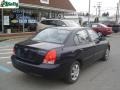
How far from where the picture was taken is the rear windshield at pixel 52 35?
637cm

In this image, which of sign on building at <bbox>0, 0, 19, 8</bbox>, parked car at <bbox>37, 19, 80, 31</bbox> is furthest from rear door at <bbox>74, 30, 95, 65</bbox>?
sign on building at <bbox>0, 0, 19, 8</bbox>

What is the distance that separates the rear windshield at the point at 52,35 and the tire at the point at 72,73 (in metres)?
0.74

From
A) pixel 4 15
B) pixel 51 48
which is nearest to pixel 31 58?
pixel 51 48

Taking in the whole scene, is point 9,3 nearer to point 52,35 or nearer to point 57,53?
point 52,35

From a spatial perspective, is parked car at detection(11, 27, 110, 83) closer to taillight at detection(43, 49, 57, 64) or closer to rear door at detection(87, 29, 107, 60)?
taillight at detection(43, 49, 57, 64)

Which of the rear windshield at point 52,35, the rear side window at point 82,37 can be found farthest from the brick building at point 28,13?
the rear side window at point 82,37

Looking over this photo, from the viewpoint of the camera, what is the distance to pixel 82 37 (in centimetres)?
692

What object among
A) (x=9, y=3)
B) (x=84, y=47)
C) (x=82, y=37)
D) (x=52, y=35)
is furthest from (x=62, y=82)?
(x=9, y=3)

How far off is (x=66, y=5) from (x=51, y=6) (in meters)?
4.76

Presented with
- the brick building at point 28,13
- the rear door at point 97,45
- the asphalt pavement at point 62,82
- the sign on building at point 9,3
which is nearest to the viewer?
the asphalt pavement at point 62,82

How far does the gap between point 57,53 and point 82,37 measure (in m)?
1.54

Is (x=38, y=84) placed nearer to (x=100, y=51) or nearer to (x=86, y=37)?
(x=86, y=37)

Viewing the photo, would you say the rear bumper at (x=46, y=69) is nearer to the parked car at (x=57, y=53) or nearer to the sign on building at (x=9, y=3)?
the parked car at (x=57, y=53)

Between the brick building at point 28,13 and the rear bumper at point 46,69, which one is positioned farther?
the brick building at point 28,13
